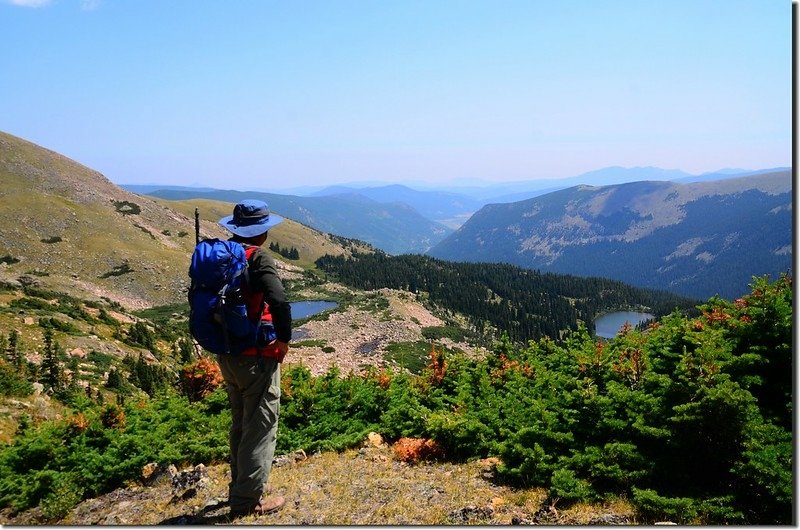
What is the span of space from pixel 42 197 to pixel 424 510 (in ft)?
386

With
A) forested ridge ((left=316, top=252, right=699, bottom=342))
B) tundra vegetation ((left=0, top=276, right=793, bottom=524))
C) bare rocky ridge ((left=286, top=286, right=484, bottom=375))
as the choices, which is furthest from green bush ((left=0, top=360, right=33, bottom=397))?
forested ridge ((left=316, top=252, right=699, bottom=342))

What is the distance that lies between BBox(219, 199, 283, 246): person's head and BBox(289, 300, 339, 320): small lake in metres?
87.5

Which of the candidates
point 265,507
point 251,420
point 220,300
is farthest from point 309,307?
point 220,300

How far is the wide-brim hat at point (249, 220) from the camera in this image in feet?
19.2

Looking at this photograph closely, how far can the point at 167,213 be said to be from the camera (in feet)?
440

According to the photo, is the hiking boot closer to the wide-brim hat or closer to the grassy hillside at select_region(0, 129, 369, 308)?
the wide-brim hat

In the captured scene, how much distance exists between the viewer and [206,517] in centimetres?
621

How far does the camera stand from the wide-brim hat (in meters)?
5.86

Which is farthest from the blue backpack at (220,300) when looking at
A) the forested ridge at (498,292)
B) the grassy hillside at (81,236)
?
the forested ridge at (498,292)

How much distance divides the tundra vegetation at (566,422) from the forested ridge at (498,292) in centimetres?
10866

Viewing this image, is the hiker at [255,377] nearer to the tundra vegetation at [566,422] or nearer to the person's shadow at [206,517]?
the person's shadow at [206,517]

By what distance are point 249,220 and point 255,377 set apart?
179 cm

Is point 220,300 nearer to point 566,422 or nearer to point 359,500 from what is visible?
point 359,500

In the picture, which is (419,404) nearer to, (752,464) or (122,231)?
(752,464)
